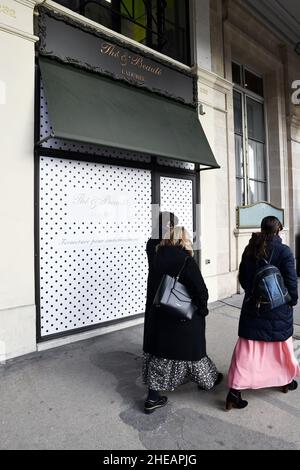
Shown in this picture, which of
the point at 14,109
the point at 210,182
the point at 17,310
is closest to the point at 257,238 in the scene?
the point at 17,310

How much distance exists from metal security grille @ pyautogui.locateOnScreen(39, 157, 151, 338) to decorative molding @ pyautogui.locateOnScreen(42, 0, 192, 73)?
1.98 metres

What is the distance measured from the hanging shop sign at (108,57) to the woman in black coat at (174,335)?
10.6 ft

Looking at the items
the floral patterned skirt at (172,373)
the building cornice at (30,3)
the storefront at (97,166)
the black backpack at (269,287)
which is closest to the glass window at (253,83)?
the storefront at (97,166)

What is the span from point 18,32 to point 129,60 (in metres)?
1.75

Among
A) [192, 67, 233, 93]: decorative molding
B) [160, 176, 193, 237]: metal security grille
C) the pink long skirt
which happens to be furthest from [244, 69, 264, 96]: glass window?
the pink long skirt

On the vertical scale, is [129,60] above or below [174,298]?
above

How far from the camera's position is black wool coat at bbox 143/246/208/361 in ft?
8.62

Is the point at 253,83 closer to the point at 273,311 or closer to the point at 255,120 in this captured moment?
the point at 255,120

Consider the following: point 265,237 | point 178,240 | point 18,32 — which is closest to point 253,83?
point 18,32

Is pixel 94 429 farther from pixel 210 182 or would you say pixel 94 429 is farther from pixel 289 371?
pixel 210 182

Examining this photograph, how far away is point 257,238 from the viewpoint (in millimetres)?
2787

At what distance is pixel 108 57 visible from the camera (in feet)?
15.8
